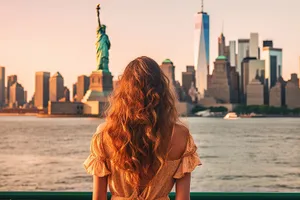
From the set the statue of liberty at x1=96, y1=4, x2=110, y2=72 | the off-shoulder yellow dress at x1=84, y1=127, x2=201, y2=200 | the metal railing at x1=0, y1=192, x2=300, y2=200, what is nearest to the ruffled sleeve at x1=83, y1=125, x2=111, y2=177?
the off-shoulder yellow dress at x1=84, y1=127, x2=201, y2=200

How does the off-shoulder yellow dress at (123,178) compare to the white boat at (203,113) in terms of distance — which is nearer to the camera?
the off-shoulder yellow dress at (123,178)

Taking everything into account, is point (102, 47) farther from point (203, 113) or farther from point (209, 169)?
point (209, 169)

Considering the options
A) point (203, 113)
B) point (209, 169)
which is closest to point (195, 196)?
point (209, 169)

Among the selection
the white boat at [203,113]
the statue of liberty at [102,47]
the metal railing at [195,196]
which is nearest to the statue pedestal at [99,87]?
the statue of liberty at [102,47]

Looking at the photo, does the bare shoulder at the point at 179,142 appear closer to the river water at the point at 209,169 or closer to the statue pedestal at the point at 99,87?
the river water at the point at 209,169

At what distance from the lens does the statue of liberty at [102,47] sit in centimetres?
5997

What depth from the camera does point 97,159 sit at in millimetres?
1568

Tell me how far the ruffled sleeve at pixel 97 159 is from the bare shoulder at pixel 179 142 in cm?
19

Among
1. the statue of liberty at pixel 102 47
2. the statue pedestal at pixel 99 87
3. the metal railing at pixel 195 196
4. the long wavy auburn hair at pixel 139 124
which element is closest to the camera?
the long wavy auburn hair at pixel 139 124

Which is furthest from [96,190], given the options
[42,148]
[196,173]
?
[42,148]

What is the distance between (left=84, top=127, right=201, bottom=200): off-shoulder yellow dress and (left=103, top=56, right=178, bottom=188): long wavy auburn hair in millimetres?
24

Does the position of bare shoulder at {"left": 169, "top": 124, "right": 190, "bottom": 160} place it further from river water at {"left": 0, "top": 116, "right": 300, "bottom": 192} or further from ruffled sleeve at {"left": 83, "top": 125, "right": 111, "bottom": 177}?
river water at {"left": 0, "top": 116, "right": 300, "bottom": 192}

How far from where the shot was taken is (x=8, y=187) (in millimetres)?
14328

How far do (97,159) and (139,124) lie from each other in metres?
0.15
